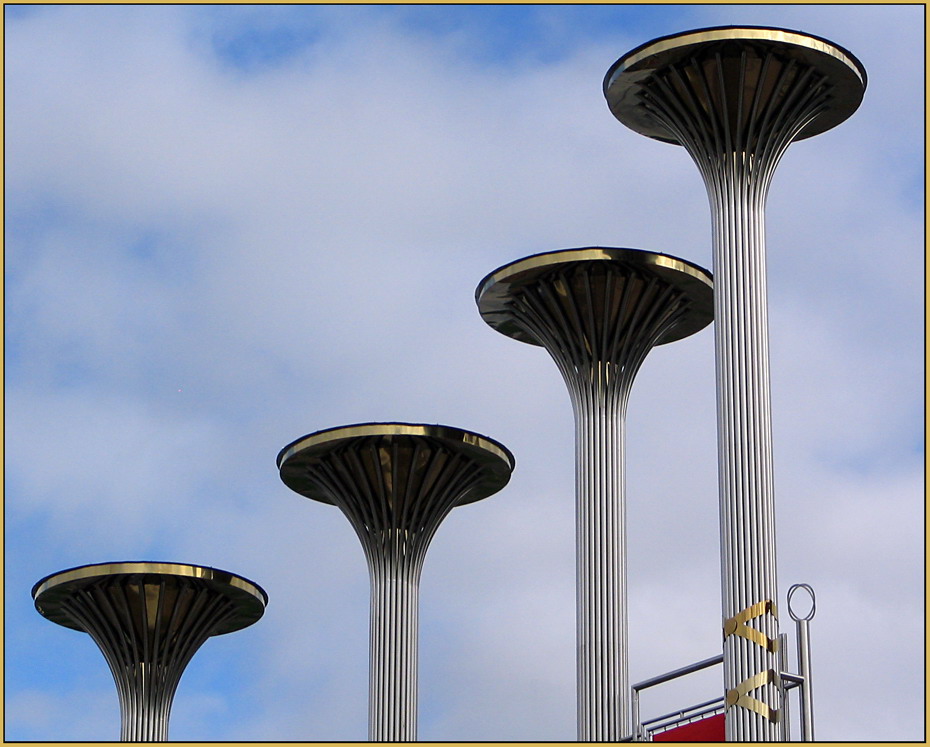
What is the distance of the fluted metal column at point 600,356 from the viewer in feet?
94.0

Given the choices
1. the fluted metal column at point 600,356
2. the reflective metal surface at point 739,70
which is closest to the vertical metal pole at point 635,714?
the fluted metal column at point 600,356

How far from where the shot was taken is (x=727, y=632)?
2322cm

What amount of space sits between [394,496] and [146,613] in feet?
16.1

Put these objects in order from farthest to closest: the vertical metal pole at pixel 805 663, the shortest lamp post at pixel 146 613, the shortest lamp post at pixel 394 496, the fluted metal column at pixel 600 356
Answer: the shortest lamp post at pixel 146 613 < the shortest lamp post at pixel 394 496 < the fluted metal column at pixel 600 356 < the vertical metal pole at pixel 805 663

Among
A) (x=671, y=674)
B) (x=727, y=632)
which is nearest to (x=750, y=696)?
(x=727, y=632)

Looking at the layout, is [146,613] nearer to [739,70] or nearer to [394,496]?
[394,496]

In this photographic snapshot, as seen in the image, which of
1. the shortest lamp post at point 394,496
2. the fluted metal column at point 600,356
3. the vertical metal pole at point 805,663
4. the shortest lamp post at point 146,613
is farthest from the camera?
the shortest lamp post at point 146,613

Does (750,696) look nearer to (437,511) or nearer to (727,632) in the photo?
(727,632)

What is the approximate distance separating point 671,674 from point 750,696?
316 cm

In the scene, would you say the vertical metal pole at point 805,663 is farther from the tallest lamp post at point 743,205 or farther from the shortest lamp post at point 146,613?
the shortest lamp post at point 146,613

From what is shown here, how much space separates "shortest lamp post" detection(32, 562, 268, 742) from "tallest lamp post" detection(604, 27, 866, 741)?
1183 cm

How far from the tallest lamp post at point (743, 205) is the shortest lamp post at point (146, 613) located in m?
11.8

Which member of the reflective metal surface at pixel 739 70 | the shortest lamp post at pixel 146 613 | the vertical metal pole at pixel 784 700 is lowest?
the vertical metal pole at pixel 784 700

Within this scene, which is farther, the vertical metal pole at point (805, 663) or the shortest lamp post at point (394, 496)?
the shortest lamp post at point (394, 496)
